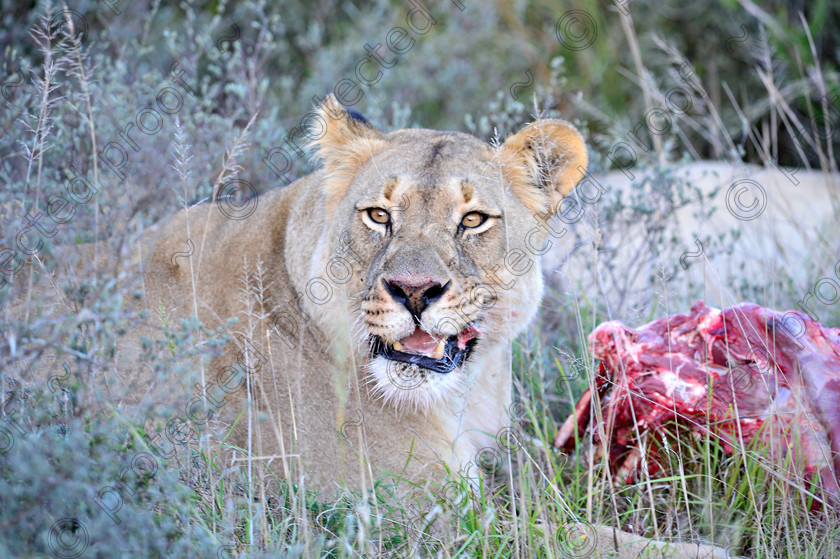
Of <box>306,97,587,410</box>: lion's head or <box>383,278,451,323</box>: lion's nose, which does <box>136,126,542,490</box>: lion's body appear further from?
<box>383,278,451,323</box>: lion's nose

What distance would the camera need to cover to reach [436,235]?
3.34m

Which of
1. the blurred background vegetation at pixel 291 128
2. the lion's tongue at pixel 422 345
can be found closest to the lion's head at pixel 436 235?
the lion's tongue at pixel 422 345

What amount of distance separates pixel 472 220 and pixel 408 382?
73cm

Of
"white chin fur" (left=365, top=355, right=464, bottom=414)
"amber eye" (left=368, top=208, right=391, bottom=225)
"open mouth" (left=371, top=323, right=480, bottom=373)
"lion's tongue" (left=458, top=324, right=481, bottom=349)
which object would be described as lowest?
"white chin fur" (left=365, top=355, right=464, bottom=414)

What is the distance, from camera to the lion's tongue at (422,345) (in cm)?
317

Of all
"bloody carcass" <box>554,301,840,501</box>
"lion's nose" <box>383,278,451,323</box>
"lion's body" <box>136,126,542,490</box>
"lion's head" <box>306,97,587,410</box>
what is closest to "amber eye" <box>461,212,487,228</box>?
"lion's head" <box>306,97,587,410</box>

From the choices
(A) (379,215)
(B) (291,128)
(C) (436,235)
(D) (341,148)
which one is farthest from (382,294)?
(B) (291,128)

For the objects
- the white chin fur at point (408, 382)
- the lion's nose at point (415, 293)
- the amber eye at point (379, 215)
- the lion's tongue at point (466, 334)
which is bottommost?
the white chin fur at point (408, 382)

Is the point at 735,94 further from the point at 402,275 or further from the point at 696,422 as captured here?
the point at 402,275

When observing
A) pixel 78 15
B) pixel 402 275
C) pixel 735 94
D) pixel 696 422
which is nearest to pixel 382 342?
pixel 402 275

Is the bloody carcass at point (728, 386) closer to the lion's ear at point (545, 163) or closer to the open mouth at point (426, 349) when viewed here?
the open mouth at point (426, 349)

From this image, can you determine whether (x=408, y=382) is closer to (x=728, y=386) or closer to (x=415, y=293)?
(x=415, y=293)

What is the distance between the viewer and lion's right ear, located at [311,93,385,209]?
3771mm

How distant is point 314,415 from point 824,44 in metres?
8.77
